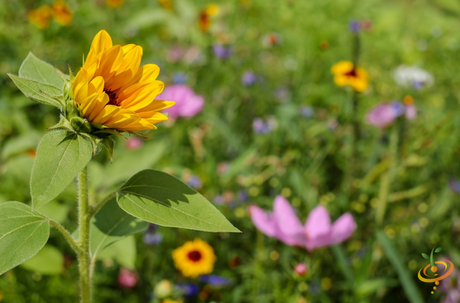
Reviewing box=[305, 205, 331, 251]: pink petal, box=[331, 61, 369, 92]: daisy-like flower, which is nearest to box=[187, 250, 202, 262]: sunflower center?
box=[305, 205, 331, 251]: pink petal

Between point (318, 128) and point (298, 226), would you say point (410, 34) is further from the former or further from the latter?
point (298, 226)

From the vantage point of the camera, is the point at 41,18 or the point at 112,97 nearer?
the point at 112,97

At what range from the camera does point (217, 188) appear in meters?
1.35

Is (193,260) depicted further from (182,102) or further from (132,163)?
(182,102)

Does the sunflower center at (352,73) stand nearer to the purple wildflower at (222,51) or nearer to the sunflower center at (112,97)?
the purple wildflower at (222,51)

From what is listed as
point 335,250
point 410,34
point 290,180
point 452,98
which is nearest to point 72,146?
point 335,250

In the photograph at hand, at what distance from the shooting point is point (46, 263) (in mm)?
956

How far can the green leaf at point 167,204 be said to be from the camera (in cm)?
47

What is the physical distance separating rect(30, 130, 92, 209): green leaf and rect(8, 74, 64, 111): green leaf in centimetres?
5

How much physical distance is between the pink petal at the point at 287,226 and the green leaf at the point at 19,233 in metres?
0.52

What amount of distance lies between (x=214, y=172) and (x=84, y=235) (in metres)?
0.86

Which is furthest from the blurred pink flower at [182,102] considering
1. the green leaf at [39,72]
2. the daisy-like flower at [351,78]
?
the green leaf at [39,72]

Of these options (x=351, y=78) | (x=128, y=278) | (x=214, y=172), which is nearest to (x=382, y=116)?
(x=351, y=78)

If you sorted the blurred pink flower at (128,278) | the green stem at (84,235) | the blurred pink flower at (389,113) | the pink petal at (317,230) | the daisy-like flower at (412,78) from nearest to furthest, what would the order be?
1. the green stem at (84,235)
2. the pink petal at (317,230)
3. the blurred pink flower at (128,278)
4. the blurred pink flower at (389,113)
5. the daisy-like flower at (412,78)
